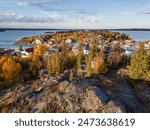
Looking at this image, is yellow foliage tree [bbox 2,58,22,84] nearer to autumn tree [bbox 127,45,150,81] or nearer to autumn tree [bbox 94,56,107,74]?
autumn tree [bbox 94,56,107,74]

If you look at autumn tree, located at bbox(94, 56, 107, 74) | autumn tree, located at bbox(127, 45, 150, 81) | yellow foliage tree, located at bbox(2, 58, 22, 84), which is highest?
autumn tree, located at bbox(127, 45, 150, 81)

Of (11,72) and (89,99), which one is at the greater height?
(89,99)

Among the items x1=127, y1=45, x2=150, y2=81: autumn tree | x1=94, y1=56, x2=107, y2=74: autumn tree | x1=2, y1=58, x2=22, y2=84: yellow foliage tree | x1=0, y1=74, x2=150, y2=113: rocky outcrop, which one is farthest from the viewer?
x1=94, y1=56, x2=107, y2=74: autumn tree

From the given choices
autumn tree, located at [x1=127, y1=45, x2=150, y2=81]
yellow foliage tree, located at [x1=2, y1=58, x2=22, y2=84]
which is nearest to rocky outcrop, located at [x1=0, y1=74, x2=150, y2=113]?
autumn tree, located at [x1=127, y1=45, x2=150, y2=81]

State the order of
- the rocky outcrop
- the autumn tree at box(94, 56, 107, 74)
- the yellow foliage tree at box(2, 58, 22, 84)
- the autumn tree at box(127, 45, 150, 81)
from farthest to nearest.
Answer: the autumn tree at box(94, 56, 107, 74)
the yellow foliage tree at box(2, 58, 22, 84)
the autumn tree at box(127, 45, 150, 81)
the rocky outcrop

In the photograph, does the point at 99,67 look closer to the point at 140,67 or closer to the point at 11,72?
the point at 11,72

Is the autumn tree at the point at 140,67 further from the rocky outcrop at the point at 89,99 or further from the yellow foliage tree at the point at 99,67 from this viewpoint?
the rocky outcrop at the point at 89,99

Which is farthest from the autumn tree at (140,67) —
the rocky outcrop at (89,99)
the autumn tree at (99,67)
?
the rocky outcrop at (89,99)

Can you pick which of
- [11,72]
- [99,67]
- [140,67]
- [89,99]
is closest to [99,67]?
[99,67]

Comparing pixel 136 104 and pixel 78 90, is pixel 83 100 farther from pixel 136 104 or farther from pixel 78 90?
pixel 136 104

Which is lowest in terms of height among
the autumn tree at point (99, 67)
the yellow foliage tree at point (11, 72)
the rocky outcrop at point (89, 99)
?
the yellow foliage tree at point (11, 72)

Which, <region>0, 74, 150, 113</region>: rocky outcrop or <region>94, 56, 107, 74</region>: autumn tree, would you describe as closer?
<region>0, 74, 150, 113</region>: rocky outcrop

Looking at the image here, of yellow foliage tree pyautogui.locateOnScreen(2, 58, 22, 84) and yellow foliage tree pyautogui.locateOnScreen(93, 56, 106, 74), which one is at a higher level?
yellow foliage tree pyautogui.locateOnScreen(93, 56, 106, 74)
